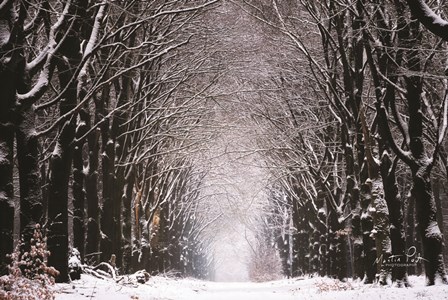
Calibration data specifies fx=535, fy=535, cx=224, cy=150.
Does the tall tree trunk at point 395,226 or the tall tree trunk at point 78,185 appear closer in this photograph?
the tall tree trunk at point 395,226

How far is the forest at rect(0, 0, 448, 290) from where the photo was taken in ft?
32.3

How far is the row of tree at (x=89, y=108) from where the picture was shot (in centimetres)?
946

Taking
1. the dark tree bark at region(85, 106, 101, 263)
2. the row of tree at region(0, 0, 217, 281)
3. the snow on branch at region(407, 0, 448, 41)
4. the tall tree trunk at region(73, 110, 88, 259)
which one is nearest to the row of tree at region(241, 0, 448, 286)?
the snow on branch at region(407, 0, 448, 41)

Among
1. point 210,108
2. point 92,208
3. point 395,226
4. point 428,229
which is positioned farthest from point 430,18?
point 210,108

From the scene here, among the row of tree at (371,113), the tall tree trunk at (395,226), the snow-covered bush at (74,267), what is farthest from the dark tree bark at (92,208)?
the tall tree trunk at (395,226)

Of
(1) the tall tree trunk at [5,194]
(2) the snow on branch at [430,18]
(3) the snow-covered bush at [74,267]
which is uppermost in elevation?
(2) the snow on branch at [430,18]

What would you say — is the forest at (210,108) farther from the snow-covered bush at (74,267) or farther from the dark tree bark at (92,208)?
the snow-covered bush at (74,267)

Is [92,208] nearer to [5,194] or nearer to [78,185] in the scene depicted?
[78,185]

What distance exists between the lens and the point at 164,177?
29594 millimetres

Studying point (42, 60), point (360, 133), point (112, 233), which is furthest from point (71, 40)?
point (360, 133)

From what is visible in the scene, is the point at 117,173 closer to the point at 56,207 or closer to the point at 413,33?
the point at 56,207

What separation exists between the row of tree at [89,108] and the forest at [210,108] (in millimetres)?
47

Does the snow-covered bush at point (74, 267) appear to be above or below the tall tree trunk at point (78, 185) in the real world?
below

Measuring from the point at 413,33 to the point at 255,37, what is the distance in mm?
9181
